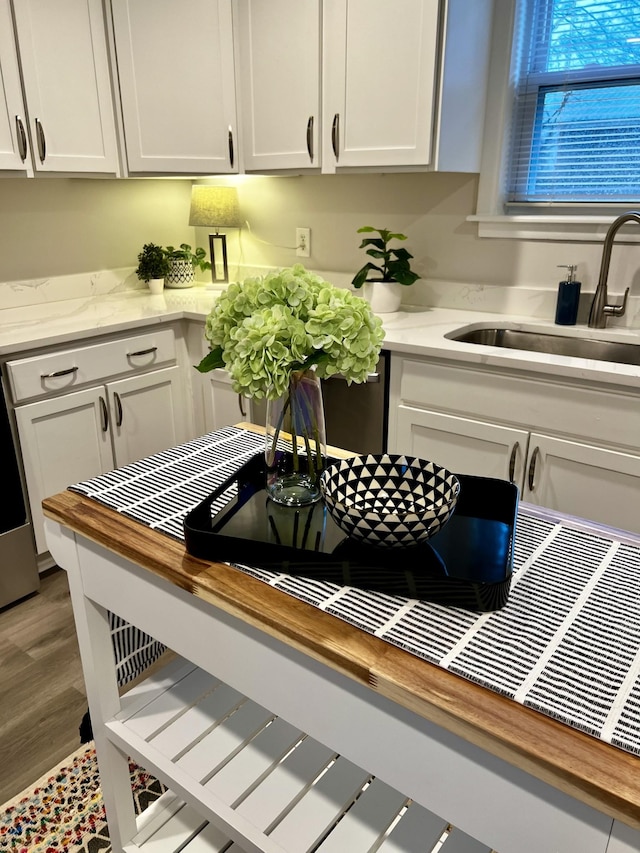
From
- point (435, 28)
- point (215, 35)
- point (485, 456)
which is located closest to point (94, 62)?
point (215, 35)

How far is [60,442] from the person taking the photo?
2359mm

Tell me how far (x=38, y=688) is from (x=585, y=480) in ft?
5.68

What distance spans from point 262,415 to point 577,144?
1.60m

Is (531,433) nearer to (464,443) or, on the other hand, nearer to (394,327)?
(464,443)

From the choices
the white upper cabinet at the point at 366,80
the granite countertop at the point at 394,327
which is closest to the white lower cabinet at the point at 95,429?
the granite countertop at the point at 394,327

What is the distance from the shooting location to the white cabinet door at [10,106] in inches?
85.3

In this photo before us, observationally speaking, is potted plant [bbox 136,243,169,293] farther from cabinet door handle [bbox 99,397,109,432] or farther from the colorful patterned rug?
the colorful patterned rug

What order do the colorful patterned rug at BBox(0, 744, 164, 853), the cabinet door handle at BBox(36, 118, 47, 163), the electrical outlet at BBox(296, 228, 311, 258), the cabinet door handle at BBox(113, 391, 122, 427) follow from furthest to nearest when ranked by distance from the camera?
the electrical outlet at BBox(296, 228, 311, 258) < the cabinet door handle at BBox(113, 391, 122, 427) < the cabinet door handle at BBox(36, 118, 47, 163) < the colorful patterned rug at BBox(0, 744, 164, 853)

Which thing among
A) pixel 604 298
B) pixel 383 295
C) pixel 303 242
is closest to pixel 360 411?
pixel 383 295

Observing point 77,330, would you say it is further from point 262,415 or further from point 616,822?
point 616,822

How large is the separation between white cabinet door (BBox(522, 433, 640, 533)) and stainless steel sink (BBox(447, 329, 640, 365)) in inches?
20.1

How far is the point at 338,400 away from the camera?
2.31 m

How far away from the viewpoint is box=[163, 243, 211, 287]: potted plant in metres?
3.20

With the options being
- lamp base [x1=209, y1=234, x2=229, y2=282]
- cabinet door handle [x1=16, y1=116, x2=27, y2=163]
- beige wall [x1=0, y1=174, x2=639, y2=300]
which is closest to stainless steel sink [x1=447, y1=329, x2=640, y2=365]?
beige wall [x1=0, y1=174, x2=639, y2=300]
